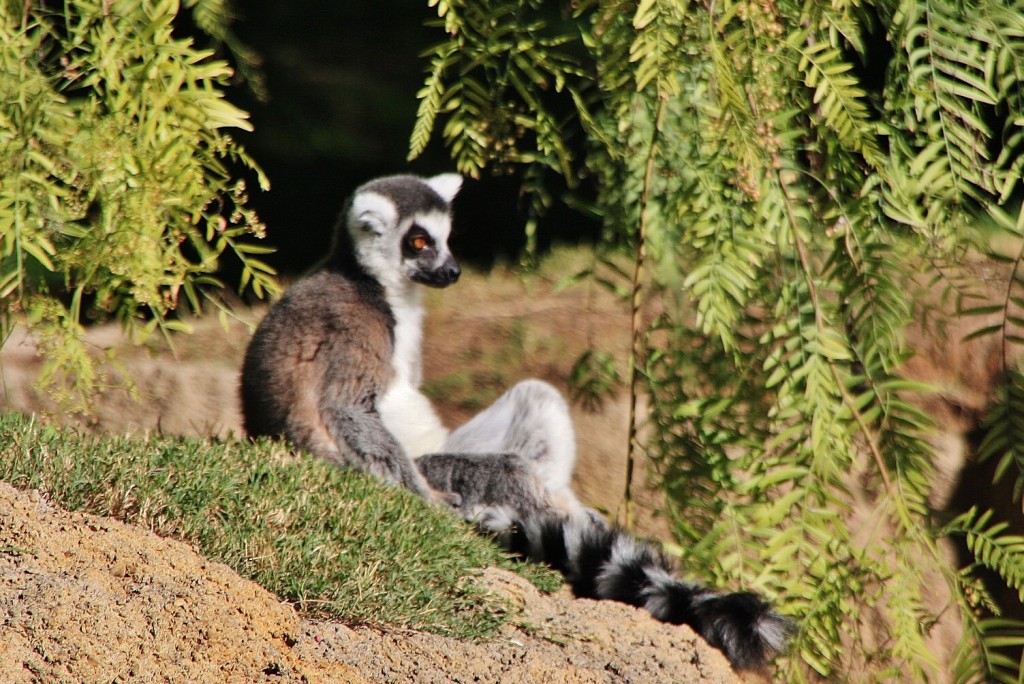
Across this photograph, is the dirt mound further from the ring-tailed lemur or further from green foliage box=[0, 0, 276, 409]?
the ring-tailed lemur

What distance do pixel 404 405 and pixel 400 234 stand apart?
64 centimetres

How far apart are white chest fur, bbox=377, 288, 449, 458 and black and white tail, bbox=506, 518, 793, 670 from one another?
32.2 inches

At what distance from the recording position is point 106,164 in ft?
7.20

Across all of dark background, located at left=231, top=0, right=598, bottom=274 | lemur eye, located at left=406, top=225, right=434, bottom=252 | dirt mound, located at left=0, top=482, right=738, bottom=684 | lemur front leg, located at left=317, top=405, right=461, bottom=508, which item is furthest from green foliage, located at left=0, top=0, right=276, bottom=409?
dark background, located at left=231, top=0, right=598, bottom=274

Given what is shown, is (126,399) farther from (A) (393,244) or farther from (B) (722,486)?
(B) (722,486)

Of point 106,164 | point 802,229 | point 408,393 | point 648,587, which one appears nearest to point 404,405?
Result: point 408,393

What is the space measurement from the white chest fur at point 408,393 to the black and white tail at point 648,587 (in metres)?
0.82

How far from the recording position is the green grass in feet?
7.92

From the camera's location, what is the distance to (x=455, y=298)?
604 centimetres

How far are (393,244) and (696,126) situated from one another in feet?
4.67

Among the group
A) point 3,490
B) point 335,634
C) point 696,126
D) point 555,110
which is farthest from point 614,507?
point 555,110

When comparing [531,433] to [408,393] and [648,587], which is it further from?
[648,587]

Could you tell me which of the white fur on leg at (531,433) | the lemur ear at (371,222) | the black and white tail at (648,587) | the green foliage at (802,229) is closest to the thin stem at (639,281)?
the green foliage at (802,229)

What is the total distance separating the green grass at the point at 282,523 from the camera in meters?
2.41
